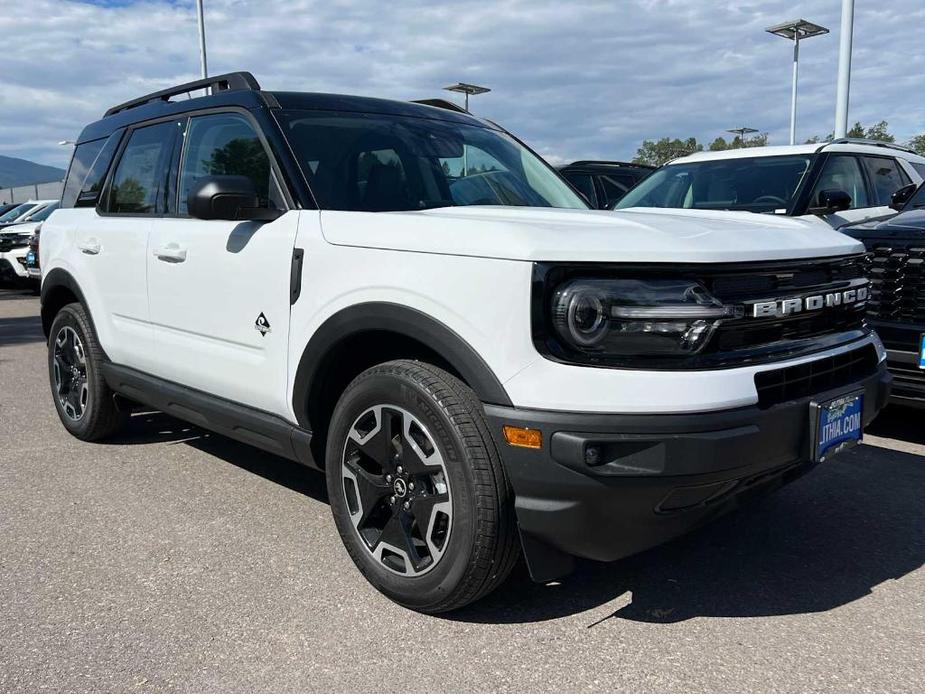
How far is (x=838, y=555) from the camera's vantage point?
3295 mm

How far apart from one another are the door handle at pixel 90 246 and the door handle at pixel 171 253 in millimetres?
759

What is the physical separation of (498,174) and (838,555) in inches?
83.8

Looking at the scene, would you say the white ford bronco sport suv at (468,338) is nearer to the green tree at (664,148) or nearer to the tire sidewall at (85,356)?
the tire sidewall at (85,356)

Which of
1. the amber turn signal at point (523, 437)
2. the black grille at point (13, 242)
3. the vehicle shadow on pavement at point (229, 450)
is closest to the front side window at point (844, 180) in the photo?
the vehicle shadow on pavement at point (229, 450)

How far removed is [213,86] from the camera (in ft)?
13.2

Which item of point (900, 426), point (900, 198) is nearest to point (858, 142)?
point (900, 198)

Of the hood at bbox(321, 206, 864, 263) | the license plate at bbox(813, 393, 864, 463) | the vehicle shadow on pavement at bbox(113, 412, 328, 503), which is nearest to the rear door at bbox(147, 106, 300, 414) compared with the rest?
the hood at bbox(321, 206, 864, 263)

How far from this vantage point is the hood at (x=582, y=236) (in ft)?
7.73

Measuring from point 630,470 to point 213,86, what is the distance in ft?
9.37

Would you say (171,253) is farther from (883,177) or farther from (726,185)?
(883,177)

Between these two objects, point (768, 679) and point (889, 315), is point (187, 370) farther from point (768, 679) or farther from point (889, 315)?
point (889, 315)

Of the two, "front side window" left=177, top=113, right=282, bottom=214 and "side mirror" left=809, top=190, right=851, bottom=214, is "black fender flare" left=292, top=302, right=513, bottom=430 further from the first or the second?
"side mirror" left=809, top=190, right=851, bottom=214

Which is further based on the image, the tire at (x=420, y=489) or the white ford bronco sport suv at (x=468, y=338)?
the tire at (x=420, y=489)

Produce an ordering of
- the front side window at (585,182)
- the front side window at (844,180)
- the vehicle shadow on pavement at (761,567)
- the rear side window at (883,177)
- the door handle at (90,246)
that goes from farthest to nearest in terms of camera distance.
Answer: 1. the front side window at (585,182)
2. the rear side window at (883,177)
3. the front side window at (844,180)
4. the door handle at (90,246)
5. the vehicle shadow on pavement at (761,567)
